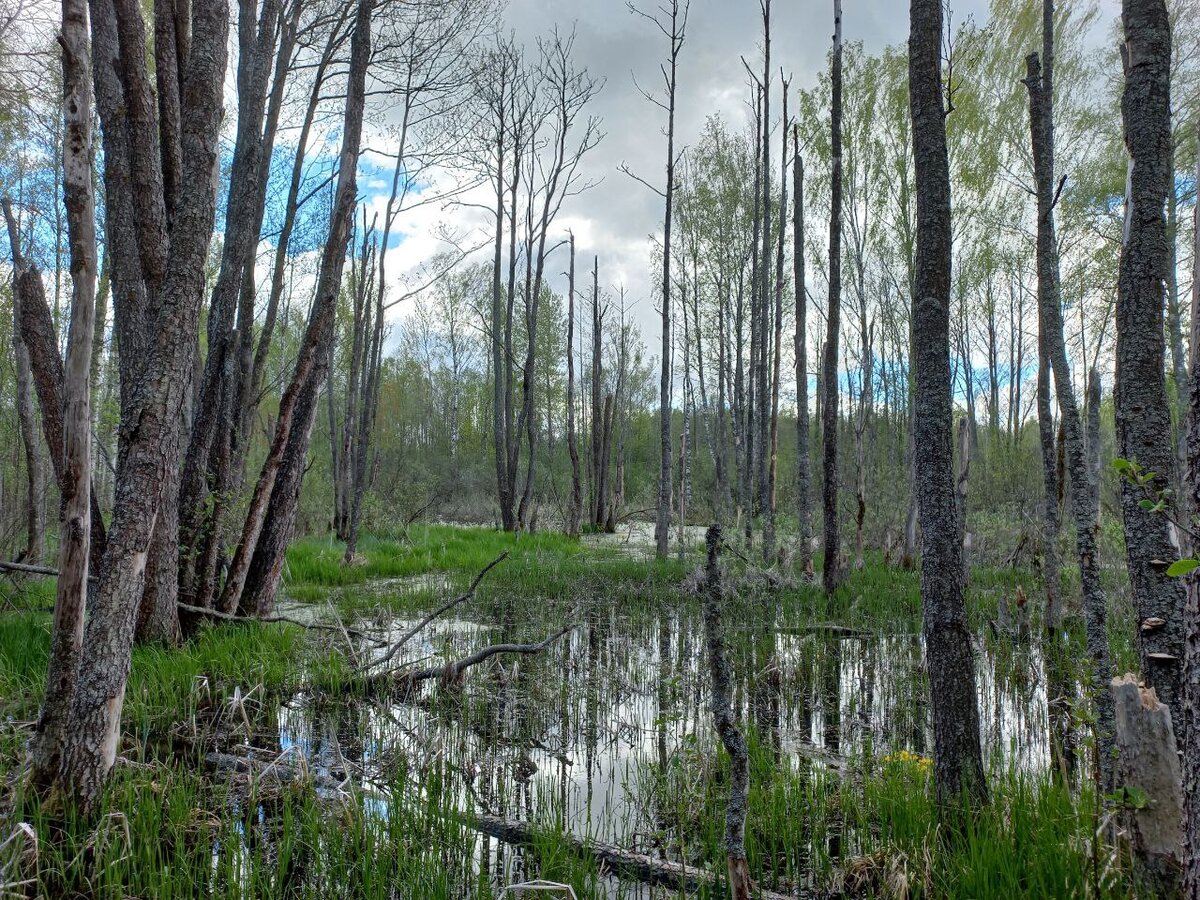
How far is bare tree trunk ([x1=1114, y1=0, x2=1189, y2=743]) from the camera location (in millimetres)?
2611

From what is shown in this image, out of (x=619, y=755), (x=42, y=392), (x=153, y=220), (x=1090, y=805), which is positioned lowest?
(x=619, y=755)

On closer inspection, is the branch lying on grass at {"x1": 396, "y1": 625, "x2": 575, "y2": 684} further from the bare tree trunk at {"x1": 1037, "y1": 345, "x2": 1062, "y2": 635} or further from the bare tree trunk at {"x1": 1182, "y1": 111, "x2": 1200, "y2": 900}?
the bare tree trunk at {"x1": 1037, "y1": 345, "x2": 1062, "y2": 635}

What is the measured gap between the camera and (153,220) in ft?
14.2

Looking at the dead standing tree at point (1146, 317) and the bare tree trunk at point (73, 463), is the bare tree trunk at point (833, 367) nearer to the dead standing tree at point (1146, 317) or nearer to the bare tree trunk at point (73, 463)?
the dead standing tree at point (1146, 317)

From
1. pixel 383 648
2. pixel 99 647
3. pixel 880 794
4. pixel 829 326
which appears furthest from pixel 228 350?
pixel 829 326

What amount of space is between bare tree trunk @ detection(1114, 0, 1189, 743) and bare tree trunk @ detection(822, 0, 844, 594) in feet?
17.2

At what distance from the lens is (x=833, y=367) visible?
8594mm

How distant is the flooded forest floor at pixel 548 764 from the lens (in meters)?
2.48

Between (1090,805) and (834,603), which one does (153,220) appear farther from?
(834,603)

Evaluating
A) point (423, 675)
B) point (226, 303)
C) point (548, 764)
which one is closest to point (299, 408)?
point (226, 303)

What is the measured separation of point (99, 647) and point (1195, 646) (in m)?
3.53

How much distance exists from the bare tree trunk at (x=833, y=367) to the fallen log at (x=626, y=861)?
6067 millimetres

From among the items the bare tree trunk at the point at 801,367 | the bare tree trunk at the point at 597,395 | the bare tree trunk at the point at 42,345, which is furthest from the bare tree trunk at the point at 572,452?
the bare tree trunk at the point at 42,345

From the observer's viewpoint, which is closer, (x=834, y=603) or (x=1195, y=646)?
(x=1195, y=646)
